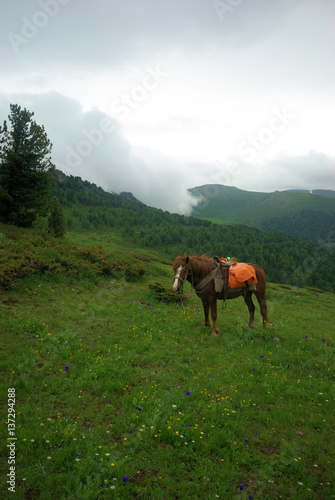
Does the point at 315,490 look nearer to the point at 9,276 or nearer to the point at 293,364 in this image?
the point at 293,364

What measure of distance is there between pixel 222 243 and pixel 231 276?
452ft

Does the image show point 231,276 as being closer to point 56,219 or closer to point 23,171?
point 23,171

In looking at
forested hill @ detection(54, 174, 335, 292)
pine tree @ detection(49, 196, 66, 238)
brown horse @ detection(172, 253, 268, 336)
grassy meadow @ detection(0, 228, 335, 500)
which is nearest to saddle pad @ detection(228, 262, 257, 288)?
brown horse @ detection(172, 253, 268, 336)

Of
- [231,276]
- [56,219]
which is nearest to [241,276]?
[231,276]

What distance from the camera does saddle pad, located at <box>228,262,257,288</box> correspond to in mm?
10070

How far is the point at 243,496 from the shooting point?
3.58m

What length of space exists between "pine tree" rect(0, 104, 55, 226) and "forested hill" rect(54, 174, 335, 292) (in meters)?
104

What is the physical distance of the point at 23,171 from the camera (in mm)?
24344

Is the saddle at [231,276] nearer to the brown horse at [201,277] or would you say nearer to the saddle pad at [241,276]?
the saddle pad at [241,276]

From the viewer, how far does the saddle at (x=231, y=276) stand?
10.0 meters

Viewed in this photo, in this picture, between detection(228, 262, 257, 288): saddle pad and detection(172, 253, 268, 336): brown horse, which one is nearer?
detection(172, 253, 268, 336): brown horse

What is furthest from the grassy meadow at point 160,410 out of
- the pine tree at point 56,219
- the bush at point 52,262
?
the pine tree at point 56,219

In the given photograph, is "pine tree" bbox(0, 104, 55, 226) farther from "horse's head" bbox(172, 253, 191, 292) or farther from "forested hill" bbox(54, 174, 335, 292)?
"forested hill" bbox(54, 174, 335, 292)

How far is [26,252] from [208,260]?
32.9ft
